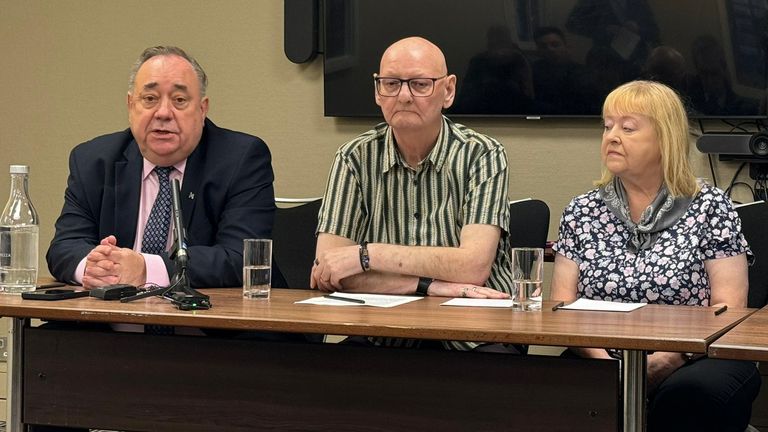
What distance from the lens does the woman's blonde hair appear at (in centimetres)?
269

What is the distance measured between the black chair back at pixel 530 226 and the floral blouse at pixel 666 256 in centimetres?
34

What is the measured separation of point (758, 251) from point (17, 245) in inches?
73.7

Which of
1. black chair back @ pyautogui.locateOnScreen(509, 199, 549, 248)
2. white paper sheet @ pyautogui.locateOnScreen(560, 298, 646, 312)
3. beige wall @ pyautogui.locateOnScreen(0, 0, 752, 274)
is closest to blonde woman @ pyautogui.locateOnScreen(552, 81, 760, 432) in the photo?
white paper sheet @ pyautogui.locateOnScreen(560, 298, 646, 312)

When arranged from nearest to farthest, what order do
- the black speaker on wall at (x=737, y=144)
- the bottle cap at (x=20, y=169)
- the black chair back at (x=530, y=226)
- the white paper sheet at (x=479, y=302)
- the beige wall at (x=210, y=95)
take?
the white paper sheet at (x=479, y=302), the bottle cap at (x=20, y=169), the black chair back at (x=530, y=226), the black speaker on wall at (x=737, y=144), the beige wall at (x=210, y=95)

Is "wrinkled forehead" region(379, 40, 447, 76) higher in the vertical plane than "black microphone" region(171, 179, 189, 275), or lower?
higher

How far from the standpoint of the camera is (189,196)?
2865 millimetres

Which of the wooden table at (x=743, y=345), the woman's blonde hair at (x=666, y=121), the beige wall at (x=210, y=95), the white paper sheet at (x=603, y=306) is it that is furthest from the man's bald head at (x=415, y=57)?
the beige wall at (x=210, y=95)

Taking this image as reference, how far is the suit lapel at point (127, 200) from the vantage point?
2.86m

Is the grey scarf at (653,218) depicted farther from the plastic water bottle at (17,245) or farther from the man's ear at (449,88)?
the plastic water bottle at (17,245)

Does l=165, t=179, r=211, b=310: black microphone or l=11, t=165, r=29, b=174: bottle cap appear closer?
l=165, t=179, r=211, b=310: black microphone

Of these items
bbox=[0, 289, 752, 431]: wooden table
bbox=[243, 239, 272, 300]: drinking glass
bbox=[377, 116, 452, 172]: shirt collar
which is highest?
bbox=[377, 116, 452, 172]: shirt collar

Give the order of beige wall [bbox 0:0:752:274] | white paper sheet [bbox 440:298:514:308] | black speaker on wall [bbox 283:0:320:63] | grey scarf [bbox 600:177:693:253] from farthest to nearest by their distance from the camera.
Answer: black speaker on wall [bbox 283:0:320:63], beige wall [bbox 0:0:752:274], grey scarf [bbox 600:177:693:253], white paper sheet [bbox 440:298:514:308]

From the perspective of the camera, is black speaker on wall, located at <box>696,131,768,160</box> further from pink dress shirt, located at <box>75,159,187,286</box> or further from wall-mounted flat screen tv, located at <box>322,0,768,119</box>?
pink dress shirt, located at <box>75,159,187,286</box>

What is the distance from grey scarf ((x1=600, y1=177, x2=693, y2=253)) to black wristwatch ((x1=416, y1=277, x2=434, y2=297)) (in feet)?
1.68
